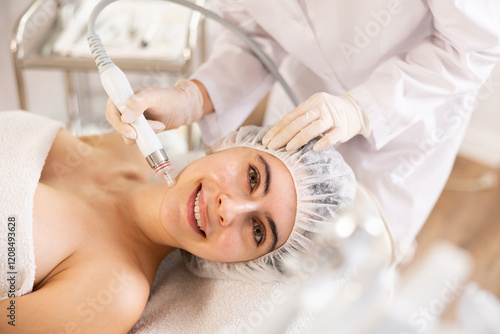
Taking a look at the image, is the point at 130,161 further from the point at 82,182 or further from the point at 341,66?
the point at 341,66

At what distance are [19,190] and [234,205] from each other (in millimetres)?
496

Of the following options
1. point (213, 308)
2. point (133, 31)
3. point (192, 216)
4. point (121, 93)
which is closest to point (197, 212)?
point (192, 216)

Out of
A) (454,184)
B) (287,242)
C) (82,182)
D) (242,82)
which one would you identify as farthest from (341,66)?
(454,184)

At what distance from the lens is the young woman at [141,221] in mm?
985

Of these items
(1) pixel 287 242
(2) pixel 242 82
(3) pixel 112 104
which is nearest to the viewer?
(3) pixel 112 104

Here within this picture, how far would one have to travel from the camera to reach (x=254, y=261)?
3.91ft

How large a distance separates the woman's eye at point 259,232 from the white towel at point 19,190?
51 cm

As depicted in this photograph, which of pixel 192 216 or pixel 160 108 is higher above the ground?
pixel 160 108

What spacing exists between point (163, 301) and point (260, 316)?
11.1 inches

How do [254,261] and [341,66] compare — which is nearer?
[254,261]

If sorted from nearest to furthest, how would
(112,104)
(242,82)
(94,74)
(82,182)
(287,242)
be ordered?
(112,104) < (287,242) < (82,182) < (242,82) < (94,74)

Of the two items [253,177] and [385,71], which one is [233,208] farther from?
[385,71]

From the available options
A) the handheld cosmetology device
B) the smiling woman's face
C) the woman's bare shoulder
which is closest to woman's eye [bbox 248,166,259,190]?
the smiling woman's face

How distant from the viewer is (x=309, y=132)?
1056mm
